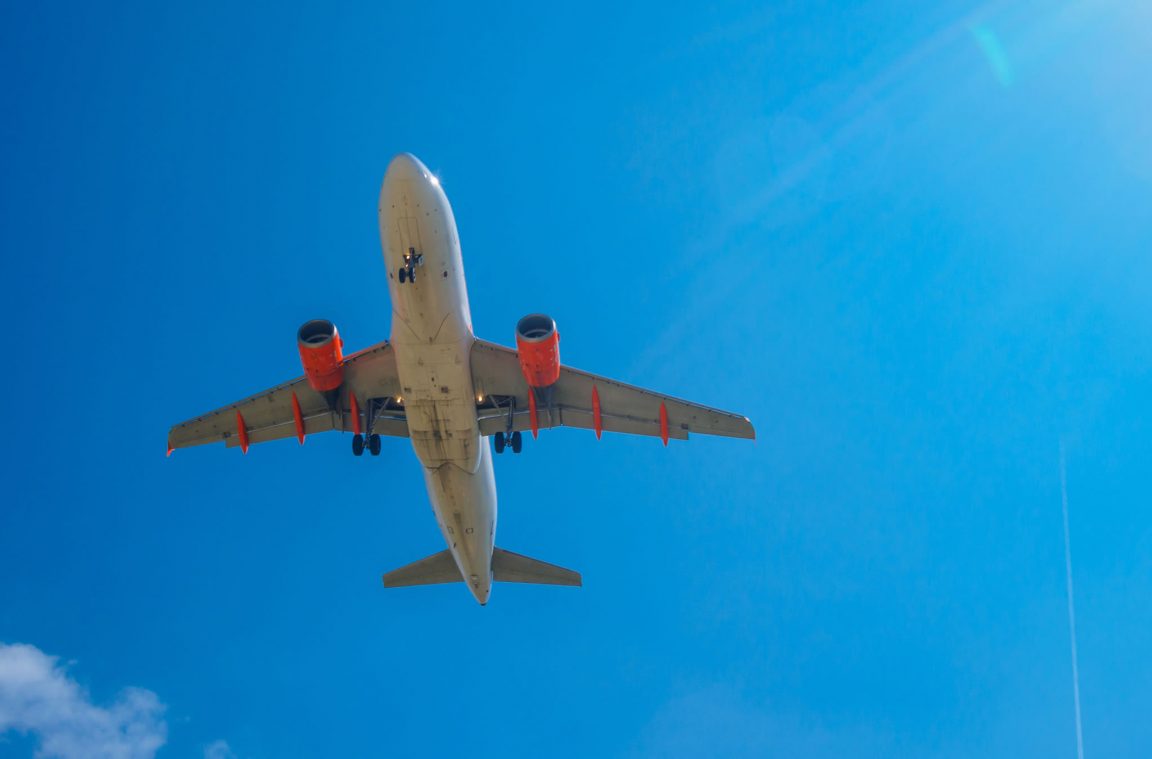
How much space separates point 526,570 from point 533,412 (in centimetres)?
793

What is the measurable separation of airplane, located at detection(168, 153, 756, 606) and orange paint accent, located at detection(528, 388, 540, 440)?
47 millimetres

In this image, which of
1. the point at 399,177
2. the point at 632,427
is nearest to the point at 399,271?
the point at 399,177

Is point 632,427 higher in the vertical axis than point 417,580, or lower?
higher

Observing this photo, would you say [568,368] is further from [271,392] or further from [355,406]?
[271,392]

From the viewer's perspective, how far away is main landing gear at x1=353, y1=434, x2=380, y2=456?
109ft

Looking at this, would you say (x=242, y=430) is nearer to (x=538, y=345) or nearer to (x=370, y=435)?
(x=370, y=435)

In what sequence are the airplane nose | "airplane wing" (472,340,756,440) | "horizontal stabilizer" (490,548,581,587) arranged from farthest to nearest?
"horizontal stabilizer" (490,548,581,587), "airplane wing" (472,340,756,440), the airplane nose

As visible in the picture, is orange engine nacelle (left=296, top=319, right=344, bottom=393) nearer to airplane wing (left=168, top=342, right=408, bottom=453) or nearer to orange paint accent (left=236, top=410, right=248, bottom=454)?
airplane wing (left=168, top=342, right=408, bottom=453)

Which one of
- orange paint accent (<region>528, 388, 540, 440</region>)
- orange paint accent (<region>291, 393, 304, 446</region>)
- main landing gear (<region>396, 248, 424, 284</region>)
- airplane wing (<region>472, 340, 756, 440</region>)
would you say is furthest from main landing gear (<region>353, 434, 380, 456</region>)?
main landing gear (<region>396, 248, 424, 284</region>)

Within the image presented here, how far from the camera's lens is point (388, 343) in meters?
31.7

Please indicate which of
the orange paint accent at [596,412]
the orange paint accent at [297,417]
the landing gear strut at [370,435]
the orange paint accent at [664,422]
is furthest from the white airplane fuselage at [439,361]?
the orange paint accent at [664,422]

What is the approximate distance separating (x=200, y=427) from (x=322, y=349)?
642 cm

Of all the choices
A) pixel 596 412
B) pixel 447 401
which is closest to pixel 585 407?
pixel 596 412

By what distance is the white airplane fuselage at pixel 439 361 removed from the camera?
1052 inches
